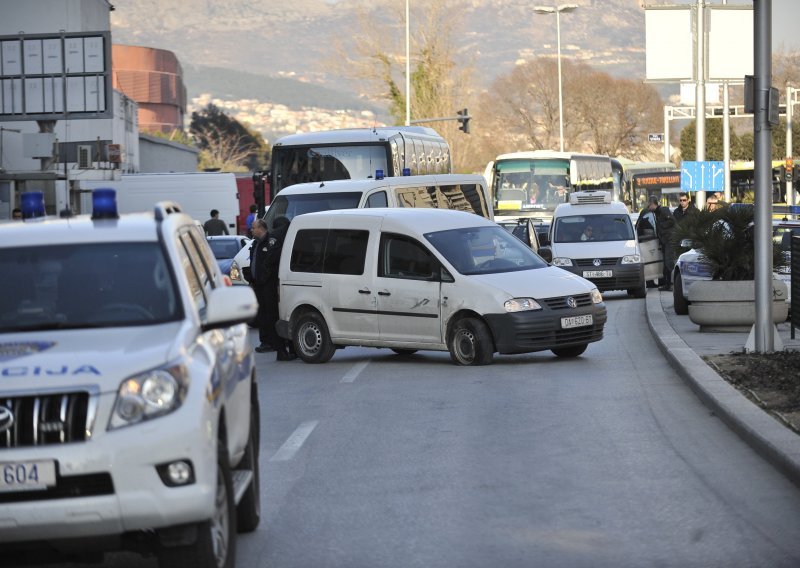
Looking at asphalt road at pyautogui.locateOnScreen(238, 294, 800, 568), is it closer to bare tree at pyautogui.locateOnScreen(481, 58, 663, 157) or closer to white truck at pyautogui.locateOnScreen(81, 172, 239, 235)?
white truck at pyautogui.locateOnScreen(81, 172, 239, 235)

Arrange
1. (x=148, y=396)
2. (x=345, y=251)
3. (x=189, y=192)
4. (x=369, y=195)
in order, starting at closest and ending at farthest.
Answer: (x=148, y=396), (x=345, y=251), (x=369, y=195), (x=189, y=192)

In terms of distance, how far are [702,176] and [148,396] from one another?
30756mm

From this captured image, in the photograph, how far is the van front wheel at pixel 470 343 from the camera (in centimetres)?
1709

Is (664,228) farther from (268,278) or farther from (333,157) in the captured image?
(268,278)

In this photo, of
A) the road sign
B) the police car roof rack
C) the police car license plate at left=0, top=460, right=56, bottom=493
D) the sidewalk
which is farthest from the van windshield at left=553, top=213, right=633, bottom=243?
the police car license plate at left=0, top=460, right=56, bottom=493

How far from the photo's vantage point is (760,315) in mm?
15953

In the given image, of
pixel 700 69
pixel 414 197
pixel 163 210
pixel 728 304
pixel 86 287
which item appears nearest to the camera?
pixel 86 287

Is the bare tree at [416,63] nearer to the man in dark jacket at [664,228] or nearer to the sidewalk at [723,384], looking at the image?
the man in dark jacket at [664,228]

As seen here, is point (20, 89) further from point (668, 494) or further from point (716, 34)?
point (668, 494)

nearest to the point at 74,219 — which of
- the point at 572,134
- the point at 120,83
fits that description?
the point at 572,134

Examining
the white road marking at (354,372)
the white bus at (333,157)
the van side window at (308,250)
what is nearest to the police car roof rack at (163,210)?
the white road marking at (354,372)

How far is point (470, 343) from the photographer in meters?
17.2

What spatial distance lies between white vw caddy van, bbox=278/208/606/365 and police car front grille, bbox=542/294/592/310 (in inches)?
0.4

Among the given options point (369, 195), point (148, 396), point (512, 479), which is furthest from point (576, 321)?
point (148, 396)
